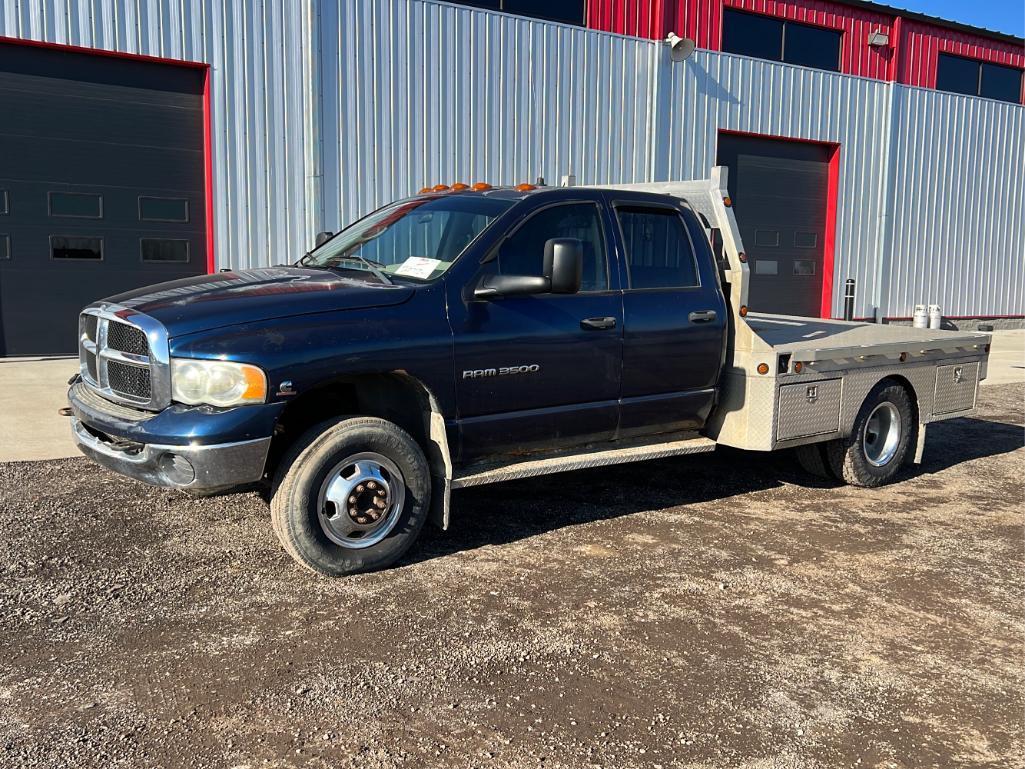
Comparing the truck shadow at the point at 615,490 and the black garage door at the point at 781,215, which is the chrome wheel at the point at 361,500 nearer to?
the truck shadow at the point at 615,490

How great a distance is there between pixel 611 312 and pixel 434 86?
8.93 metres

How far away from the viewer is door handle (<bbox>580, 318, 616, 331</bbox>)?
17.1 feet

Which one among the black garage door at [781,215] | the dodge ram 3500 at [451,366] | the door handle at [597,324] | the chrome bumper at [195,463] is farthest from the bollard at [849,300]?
the chrome bumper at [195,463]

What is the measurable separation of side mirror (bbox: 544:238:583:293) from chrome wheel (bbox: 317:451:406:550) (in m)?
1.27

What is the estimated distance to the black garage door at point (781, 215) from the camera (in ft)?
57.1

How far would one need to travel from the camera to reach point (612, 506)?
5.94m

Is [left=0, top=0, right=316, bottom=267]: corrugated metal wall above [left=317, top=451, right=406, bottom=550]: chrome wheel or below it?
above

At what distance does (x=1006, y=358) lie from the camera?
1580 centimetres

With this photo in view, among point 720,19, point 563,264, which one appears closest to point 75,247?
point 563,264

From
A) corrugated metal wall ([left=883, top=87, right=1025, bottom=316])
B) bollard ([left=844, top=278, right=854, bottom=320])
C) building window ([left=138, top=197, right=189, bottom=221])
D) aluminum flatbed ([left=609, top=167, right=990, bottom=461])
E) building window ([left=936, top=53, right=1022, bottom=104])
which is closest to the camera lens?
aluminum flatbed ([left=609, top=167, right=990, bottom=461])

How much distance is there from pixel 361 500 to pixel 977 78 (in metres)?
21.5

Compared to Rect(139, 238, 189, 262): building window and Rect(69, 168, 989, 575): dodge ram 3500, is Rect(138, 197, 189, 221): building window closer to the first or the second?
Rect(139, 238, 189, 262): building window

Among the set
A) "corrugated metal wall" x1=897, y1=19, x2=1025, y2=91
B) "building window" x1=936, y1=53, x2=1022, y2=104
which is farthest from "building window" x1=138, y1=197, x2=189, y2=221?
"building window" x1=936, y1=53, x2=1022, y2=104

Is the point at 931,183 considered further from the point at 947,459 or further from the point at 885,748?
the point at 885,748
